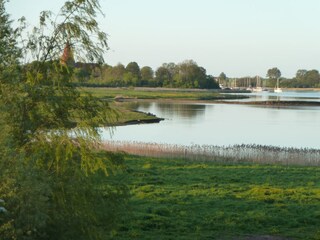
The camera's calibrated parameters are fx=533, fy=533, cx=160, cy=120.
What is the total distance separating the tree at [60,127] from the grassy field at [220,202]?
9.98ft

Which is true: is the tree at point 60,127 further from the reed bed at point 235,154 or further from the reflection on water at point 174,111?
the reflection on water at point 174,111

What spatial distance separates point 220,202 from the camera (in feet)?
72.4

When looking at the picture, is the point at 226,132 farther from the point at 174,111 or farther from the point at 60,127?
the point at 60,127

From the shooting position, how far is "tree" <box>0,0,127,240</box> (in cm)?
1263

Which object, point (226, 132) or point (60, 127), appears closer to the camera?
point (60, 127)

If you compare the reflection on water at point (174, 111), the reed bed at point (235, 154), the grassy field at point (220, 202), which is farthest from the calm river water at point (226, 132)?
the grassy field at point (220, 202)

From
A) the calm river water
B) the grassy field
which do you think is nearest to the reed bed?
the grassy field

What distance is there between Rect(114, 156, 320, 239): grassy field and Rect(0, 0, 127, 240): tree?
3.04 m

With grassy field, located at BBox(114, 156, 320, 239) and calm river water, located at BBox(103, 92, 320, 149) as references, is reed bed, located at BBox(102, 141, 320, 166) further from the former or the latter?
calm river water, located at BBox(103, 92, 320, 149)

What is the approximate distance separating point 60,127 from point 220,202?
1010 cm

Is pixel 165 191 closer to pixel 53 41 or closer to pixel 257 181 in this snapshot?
pixel 257 181

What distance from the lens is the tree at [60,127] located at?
12.6 metres

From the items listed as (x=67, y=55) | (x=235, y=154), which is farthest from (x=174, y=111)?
(x=67, y=55)

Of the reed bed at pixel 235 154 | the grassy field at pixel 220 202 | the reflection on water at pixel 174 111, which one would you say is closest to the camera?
the grassy field at pixel 220 202
